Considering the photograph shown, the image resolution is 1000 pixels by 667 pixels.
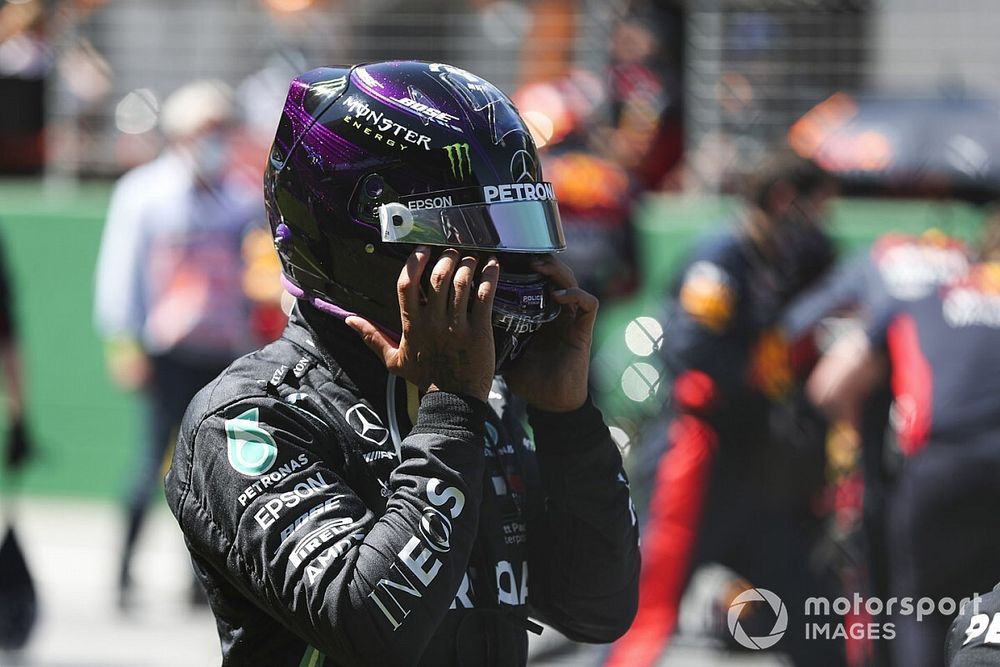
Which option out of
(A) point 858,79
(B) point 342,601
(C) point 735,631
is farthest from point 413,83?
(A) point 858,79

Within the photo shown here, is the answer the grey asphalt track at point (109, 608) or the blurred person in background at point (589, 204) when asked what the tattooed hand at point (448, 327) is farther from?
the blurred person in background at point (589, 204)

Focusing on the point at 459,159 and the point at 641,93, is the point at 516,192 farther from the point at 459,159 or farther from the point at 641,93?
the point at 641,93

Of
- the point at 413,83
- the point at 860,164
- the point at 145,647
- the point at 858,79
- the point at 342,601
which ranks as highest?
the point at 413,83

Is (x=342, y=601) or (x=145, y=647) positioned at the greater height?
(x=342, y=601)

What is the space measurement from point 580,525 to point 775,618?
1958 mm

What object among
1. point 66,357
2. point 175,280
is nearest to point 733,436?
point 175,280

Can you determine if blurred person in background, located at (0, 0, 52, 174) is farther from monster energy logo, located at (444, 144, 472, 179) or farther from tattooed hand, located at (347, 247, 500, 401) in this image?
tattooed hand, located at (347, 247, 500, 401)

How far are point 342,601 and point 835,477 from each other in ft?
12.8

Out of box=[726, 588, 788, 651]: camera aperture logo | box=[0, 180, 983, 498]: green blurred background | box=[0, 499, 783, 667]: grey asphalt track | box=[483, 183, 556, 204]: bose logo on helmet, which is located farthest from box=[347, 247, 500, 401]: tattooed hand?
box=[0, 180, 983, 498]: green blurred background

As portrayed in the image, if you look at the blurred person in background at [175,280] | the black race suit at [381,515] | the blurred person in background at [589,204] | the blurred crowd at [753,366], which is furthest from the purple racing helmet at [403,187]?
the blurred person in background at [175,280]

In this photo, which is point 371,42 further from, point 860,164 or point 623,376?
point 623,376

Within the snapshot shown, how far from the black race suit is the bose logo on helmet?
29 centimetres

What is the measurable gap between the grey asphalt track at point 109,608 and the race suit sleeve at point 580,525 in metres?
2.57

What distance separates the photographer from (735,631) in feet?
13.5
